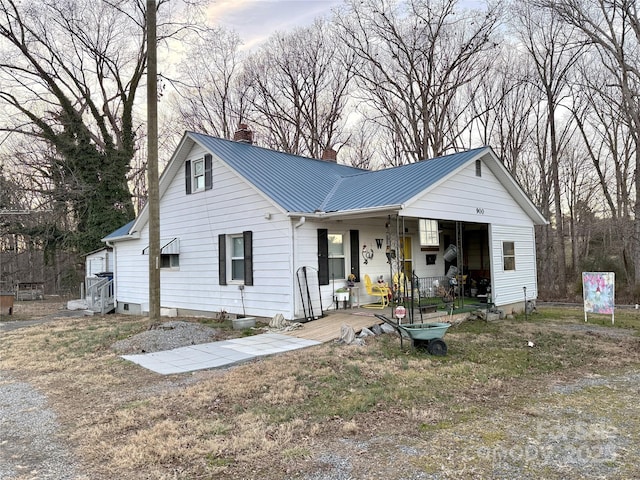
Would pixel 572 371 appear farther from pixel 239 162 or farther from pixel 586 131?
pixel 586 131

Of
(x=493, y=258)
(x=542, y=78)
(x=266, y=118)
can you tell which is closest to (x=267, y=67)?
(x=266, y=118)

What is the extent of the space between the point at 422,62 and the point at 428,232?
46.4 feet

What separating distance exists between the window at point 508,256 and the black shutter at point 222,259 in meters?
8.32

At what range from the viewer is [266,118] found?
90.0 feet

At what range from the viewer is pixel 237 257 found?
39.1 feet

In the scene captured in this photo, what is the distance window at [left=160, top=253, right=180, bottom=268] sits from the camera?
14.1 metres

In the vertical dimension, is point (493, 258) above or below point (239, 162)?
below

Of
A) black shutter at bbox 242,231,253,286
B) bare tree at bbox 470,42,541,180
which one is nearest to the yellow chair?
black shutter at bbox 242,231,253,286

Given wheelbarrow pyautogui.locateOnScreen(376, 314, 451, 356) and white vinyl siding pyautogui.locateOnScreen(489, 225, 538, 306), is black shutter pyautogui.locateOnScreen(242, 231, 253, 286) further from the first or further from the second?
white vinyl siding pyautogui.locateOnScreen(489, 225, 538, 306)

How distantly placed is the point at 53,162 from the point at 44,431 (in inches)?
828

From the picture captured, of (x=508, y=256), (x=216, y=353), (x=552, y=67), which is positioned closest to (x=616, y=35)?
(x=552, y=67)

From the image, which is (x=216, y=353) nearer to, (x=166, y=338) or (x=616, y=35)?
(x=166, y=338)

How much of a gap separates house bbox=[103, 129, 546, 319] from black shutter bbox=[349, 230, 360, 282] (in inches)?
1.1

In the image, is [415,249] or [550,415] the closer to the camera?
[550,415]
